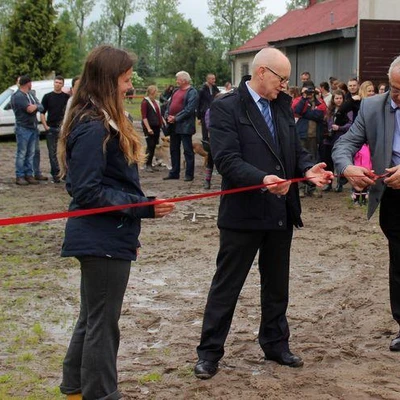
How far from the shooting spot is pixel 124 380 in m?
4.80

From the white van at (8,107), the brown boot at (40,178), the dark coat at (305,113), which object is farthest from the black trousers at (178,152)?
the white van at (8,107)

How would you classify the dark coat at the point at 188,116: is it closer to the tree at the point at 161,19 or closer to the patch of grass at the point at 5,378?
the patch of grass at the point at 5,378

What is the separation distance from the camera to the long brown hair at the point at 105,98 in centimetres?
379

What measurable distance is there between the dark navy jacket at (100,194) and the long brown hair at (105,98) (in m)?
0.05

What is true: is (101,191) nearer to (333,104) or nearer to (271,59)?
(271,59)

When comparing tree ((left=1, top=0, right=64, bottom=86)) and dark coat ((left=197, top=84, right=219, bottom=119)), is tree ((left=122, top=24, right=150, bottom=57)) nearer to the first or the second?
tree ((left=1, top=0, right=64, bottom=86))

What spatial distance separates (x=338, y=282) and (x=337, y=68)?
20.1 m

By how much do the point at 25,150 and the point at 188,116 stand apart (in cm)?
308

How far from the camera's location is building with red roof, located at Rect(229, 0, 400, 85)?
17.5 m

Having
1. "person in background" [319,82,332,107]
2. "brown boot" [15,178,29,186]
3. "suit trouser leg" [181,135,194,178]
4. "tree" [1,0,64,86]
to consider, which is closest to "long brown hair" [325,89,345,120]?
"person in background" [319,82,332,107]

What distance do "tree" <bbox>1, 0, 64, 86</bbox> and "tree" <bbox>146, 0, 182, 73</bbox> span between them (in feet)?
179

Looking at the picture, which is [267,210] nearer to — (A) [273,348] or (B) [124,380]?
(A) [273,348]

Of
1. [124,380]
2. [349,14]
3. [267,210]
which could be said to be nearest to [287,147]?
[267,210]

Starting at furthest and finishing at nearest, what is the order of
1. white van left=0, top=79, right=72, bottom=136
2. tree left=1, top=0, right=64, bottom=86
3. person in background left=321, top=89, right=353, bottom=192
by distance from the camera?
tree left=1, top=0, right=64, bottom=86
white van left=0, top=79, right=72, bottom=136
person in background left=321, top=89, right=353, bottom=192
